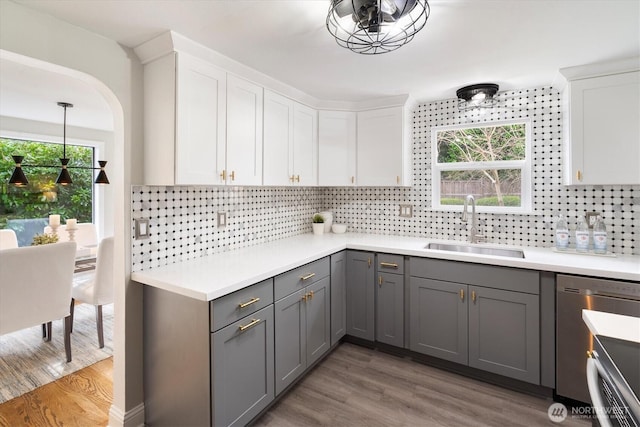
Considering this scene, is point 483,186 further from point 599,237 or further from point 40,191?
point 40,191

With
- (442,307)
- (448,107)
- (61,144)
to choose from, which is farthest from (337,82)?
(61,144)

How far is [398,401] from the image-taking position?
204cm

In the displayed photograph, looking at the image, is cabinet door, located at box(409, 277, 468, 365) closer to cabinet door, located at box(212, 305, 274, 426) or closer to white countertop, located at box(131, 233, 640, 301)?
white countertop, located at box(131, 233, 640, 301)

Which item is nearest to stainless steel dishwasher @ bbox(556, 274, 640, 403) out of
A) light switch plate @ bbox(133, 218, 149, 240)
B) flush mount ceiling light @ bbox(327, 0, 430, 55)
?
flush mount ceiling light @ bbox(327, 0, 430, 55)

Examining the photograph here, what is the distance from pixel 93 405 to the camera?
204cm

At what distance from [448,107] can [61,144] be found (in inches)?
197

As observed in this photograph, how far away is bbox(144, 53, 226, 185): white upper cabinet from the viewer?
1.74 metres

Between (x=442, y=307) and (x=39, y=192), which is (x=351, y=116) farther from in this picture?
(x=39, y=192)

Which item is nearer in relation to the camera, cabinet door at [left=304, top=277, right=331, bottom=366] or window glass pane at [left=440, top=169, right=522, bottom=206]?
cabinet door at [left=304, top=277, right=331, bottom=366]

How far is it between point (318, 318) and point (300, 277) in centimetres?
43

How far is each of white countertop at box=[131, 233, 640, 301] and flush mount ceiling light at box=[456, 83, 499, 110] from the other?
4.05 feet

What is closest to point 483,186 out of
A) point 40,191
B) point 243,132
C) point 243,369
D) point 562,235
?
point 562,235

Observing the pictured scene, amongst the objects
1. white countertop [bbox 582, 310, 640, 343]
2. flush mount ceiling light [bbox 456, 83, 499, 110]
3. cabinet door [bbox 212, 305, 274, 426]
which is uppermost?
flush mount ceiling light [bbox 456, 83, 499, 110]

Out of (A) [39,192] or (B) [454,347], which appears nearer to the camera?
(B) [454,347]
